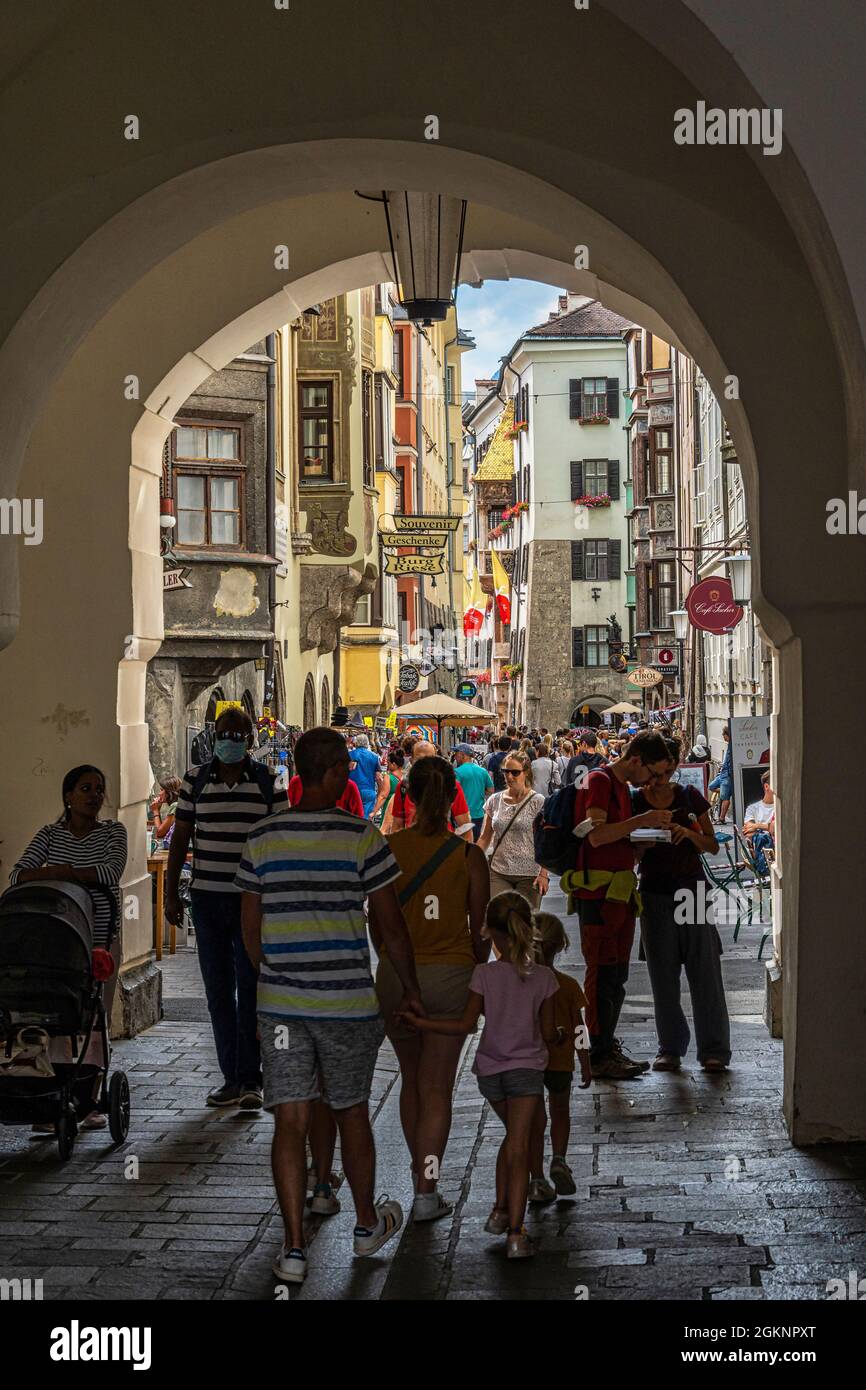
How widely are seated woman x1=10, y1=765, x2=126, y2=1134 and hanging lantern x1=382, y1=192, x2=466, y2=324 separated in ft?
12.8

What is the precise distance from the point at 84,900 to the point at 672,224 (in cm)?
377

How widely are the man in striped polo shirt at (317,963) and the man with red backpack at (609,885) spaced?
9.56 feet

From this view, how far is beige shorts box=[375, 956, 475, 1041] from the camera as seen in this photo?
6.80 meters

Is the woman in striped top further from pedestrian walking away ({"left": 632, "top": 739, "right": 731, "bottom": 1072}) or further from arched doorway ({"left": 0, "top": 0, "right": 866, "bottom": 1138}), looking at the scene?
pedestrian walking away ({"left": 632, "top": 739, "right": 731, "bottom": 1072})

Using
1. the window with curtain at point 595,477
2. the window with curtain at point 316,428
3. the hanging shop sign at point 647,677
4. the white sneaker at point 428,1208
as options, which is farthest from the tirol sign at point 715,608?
the window with curtain at point 595,477

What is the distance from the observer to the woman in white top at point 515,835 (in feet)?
43.0

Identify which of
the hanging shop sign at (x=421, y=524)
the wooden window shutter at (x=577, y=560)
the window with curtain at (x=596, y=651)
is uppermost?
the wooden window shutter at (x=577, y=560)

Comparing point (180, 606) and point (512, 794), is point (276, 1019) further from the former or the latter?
point (180, 606)

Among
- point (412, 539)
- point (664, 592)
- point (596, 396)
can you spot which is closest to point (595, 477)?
point (596, 396)

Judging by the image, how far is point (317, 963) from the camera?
20.0 ft

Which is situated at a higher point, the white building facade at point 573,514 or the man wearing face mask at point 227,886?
the white building facade at point 573,514

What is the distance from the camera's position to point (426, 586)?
212ft

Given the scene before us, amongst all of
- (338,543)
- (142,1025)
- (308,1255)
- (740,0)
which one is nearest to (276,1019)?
(308,1255)

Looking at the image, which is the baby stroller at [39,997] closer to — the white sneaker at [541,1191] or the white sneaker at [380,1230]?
the white sneaker at [380,1230]
